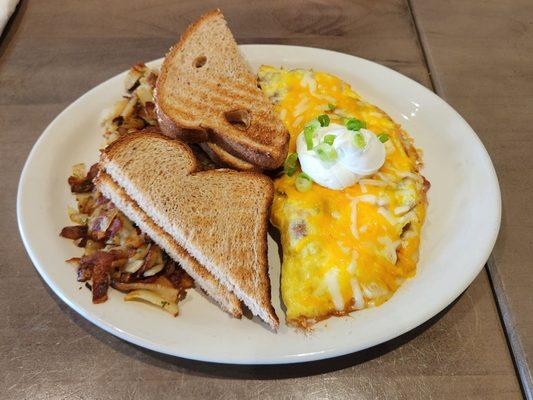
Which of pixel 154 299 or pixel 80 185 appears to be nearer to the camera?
pixel 154 299

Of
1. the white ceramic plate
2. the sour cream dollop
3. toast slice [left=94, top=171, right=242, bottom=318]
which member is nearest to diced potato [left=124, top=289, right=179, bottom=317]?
the white ceramic plate

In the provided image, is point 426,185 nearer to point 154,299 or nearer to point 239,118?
point 239,118

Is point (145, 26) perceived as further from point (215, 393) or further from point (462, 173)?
point (215, 393)

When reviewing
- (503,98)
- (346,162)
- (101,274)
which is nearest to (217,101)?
(346,162)

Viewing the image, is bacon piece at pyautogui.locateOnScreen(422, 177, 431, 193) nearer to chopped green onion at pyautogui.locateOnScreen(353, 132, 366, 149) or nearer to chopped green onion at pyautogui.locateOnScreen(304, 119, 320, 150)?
chopped green onion at pyautogui.locateOnScreen(353, 132, 366, 149)


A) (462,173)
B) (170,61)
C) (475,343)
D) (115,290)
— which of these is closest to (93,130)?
(170,61)

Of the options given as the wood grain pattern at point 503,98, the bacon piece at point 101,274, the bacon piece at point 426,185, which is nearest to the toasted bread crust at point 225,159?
the bacon piece at point 101,274

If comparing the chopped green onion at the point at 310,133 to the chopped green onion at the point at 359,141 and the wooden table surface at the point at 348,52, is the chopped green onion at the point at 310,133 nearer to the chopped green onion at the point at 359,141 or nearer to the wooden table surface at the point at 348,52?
the chopped green onion at the point at 359,141
